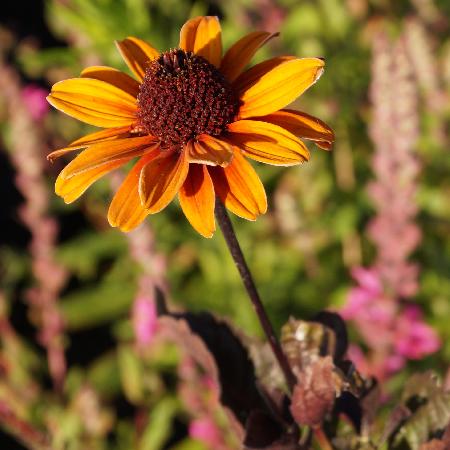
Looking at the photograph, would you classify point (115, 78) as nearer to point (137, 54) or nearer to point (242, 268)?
point (137, 54)

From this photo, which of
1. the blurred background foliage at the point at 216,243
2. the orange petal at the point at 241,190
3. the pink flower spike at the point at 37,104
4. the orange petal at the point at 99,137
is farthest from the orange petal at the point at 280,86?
the pink flower spike at the point at 37,104

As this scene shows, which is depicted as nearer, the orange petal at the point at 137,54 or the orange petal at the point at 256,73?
the orange petal at the point at 256,73

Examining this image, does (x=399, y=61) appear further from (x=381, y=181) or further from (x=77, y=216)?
(x=77, y=216)

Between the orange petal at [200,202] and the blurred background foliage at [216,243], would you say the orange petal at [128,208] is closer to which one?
the orange petal at [200,202]

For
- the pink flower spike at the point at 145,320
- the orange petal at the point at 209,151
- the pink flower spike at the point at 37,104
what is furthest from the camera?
the pink flower spike at the point at 37,104

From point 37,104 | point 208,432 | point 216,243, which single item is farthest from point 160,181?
point 37,104

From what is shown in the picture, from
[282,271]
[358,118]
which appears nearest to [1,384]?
[282,271]

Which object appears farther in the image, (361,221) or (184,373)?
(361,221)
